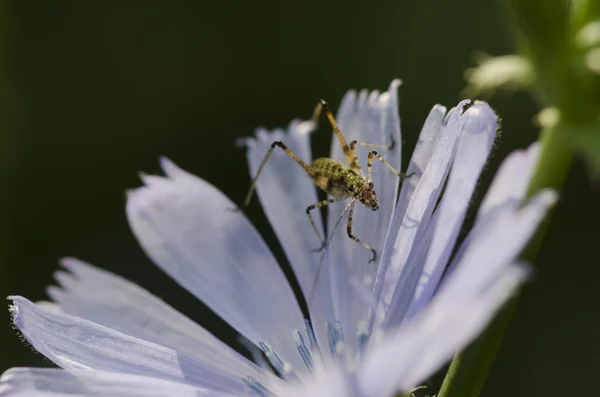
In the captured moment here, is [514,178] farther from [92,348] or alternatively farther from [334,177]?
[334,177]

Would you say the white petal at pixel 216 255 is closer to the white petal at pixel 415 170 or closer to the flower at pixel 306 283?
the flower at pixel 306 283

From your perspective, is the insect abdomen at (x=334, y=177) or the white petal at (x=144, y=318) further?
the insect abdomen at (x=334, y=177)

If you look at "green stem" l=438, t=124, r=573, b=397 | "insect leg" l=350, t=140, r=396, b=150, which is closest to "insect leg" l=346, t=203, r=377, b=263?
"insect leg" l=350, t=140, r=396, b=150

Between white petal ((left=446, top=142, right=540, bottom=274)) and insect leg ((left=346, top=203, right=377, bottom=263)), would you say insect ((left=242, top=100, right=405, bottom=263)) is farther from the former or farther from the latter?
white petal ((left=446, top=142, right=540, bottom=274))

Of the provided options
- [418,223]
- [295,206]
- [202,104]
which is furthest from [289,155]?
[202,104]

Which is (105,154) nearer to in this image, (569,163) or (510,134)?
(510,134)

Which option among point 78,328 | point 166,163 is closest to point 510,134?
point 166,163

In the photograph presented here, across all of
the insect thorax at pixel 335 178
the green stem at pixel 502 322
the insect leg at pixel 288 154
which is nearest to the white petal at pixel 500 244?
the green stem at pixel 502 322
